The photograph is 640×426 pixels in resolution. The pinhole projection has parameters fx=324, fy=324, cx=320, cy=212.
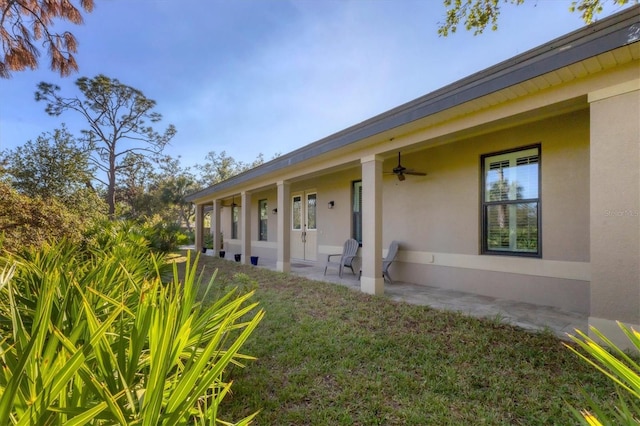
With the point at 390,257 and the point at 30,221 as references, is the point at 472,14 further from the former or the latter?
the point at 30,221

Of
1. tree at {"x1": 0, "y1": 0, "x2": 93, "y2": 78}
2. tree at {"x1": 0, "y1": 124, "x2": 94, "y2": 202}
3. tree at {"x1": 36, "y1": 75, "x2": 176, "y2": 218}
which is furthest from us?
tree at {"x1": 36, "y1": 75, "x2": 176, "y2": 218}

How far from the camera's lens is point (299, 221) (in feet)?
38.8

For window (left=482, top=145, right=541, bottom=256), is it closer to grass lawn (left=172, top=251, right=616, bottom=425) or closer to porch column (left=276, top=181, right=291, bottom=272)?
grass lawn (left=172, top=251, right=616, bottom=425)

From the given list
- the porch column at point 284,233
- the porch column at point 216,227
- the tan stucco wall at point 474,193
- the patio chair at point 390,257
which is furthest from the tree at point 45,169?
the tan stucco wall at point 474,193

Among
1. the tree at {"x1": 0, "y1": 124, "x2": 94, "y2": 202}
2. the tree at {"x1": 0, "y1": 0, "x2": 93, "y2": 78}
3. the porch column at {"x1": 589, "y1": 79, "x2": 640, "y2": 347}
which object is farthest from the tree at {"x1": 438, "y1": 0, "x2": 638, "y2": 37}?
the tree at {"x1": 0, "y1": 124, "x2": 94, "y2": 202}

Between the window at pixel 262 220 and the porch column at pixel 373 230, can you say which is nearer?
the porch column at pixel 373 230

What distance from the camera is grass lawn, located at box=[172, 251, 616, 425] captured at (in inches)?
101

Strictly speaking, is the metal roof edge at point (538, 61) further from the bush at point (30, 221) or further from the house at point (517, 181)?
the bush at point (30, 221)

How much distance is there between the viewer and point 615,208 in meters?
3.38

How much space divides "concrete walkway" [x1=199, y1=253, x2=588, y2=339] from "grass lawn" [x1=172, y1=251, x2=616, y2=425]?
0.41m

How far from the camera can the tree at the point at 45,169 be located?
340 inches

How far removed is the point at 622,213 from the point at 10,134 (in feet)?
52.4

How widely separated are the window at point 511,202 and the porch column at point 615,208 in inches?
80.7

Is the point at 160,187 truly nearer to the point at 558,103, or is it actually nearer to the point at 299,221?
the point at 299,221
